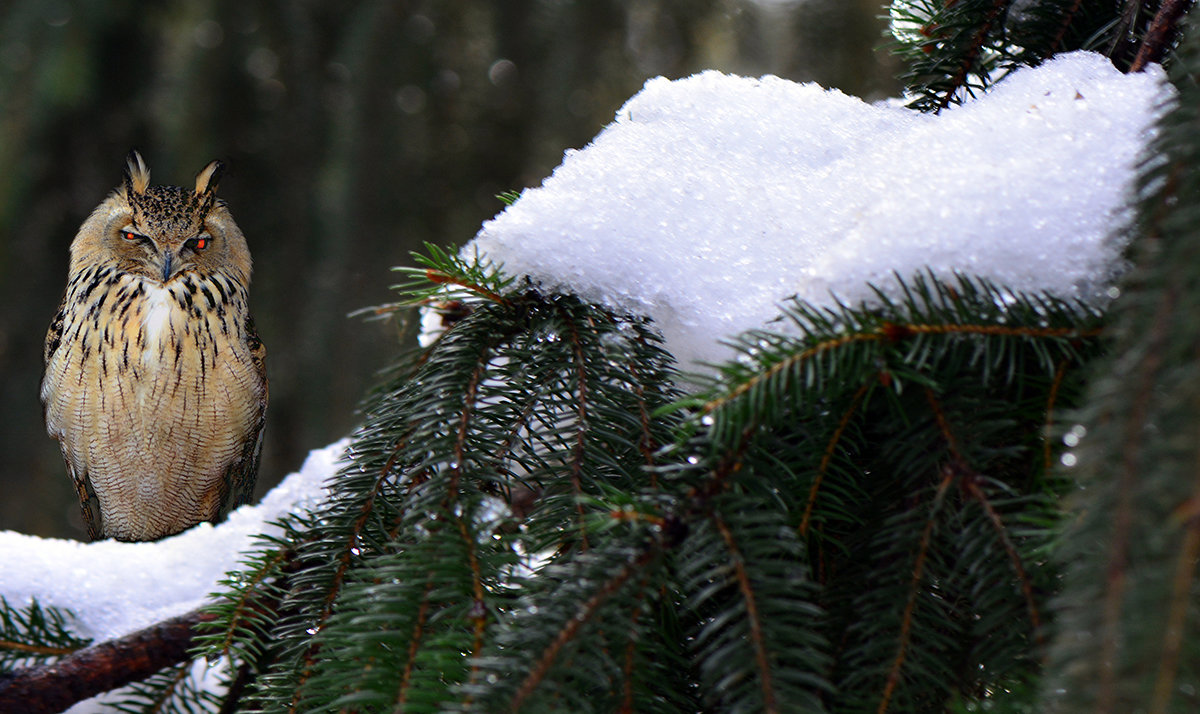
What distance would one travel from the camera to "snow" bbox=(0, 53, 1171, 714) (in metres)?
0.63

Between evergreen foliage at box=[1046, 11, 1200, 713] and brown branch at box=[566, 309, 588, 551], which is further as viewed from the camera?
brown branch at box=[566, 309, 588, 551]

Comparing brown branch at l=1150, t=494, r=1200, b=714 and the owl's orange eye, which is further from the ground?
the owl's orange eye

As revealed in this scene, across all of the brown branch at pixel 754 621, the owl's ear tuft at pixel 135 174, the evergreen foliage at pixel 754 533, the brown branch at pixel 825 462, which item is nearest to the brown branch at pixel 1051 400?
the evergreen foliage at pixel 754 533

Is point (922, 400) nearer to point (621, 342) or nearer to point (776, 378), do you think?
Answer: point (776, 378)

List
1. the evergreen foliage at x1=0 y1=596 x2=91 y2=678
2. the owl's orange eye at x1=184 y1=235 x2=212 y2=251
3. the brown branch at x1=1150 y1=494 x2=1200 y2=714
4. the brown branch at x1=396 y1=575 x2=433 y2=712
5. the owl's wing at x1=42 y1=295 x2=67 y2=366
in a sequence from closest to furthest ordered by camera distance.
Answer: the brown branch at x1=1150 y1=494 x2=1200 y2=714 < the brown branch at x1=396 y1=575 x2=433 y2=712 < the evergreen foliage at x1=0 y1=596 x2=91 y2=678 < the owl's wing at x1=42 y1=295 x2=67 y2=366 < the owl's orange eye at x1=184 y1=235 x2=212 y2=251

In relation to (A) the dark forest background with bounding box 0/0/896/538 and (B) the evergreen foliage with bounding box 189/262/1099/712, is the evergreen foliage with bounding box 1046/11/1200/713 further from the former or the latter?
(A) the dark forest background with bounding box 0/0/896/538

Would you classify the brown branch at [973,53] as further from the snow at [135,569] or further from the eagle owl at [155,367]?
the eagle owl at [155,367]

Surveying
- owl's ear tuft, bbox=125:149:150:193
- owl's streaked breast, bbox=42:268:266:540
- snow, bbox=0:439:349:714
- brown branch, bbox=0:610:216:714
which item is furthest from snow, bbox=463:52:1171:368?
owl's ear tuft, bbox=125:149:150:193

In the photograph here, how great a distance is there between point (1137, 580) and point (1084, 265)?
28 centimetres

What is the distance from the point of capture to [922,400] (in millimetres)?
626

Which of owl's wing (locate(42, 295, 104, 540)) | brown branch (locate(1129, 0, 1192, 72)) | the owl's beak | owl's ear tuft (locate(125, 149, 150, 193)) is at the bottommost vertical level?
brown branch (locate(1129, 0, 1192, 72))

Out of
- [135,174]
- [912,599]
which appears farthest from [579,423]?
[135,174]

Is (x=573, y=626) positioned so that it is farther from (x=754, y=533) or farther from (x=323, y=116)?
(x=323, y=116)

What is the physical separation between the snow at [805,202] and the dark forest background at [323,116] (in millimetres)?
1388
